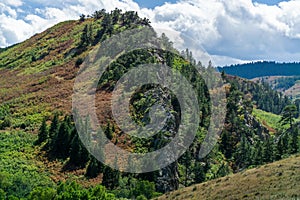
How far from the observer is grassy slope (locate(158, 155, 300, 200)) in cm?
3588

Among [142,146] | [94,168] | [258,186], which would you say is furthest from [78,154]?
[258,186]

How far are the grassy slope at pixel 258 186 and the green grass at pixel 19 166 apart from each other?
22.4 m

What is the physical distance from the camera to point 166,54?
383 ft

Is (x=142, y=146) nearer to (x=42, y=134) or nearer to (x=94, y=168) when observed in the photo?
(x=94, y=168)

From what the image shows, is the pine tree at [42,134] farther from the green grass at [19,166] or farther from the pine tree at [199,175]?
the pine tree at [199,175]

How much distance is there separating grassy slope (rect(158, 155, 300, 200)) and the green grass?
22.4 m

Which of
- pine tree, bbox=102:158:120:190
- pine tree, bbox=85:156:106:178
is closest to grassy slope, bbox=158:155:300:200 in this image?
pine tree, bbox=102:158:120:190

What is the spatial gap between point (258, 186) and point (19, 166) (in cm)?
4213

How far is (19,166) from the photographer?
66.8 meters

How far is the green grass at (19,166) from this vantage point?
5878 cm

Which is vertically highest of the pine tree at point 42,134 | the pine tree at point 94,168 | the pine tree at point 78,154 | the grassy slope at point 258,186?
the pine tree at point 42,134

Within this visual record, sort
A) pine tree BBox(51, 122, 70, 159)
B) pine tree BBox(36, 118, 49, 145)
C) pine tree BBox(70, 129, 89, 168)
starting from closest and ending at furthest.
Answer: pine tree BBox(70, 129, 89, 168) → pine tree BBox(51, 122, 70, 159) → pine tree BBox(36, 118, 49, 145)

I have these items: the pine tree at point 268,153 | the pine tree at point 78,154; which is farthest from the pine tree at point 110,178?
the pine tree at point 268,153

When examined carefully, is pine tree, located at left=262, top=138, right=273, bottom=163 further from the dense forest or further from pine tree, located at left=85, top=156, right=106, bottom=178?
pine tree, located at left=85, top=156, right=106, bottom=178
